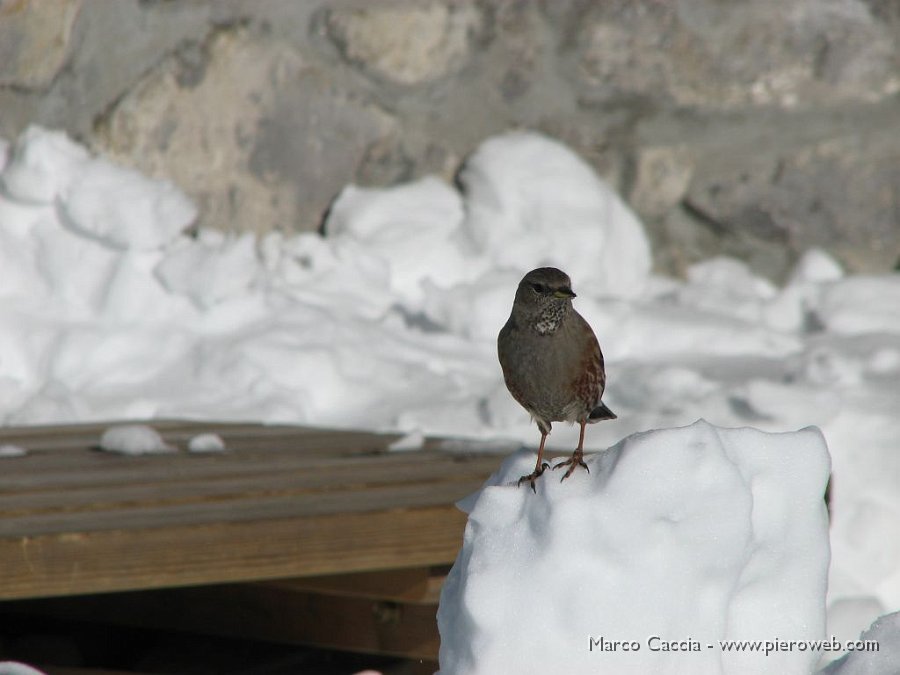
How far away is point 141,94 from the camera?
382 centimetres

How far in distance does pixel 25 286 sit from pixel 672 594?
2.69 meters

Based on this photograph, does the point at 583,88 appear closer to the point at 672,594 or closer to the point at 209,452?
the point at 209,452

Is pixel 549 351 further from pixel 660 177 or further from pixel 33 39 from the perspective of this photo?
pixel 660 177

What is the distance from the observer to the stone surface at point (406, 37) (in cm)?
408

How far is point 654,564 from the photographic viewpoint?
1.41m

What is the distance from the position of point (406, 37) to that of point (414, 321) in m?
1.00

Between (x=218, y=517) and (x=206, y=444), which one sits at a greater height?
(x=206, y=444)

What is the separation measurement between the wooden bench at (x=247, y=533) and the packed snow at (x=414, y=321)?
0.54 meters

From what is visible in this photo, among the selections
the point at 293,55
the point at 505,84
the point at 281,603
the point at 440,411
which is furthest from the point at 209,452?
the point at 505,84

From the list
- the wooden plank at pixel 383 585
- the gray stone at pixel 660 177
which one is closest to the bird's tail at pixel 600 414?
the wooden plank at pixel 383 585

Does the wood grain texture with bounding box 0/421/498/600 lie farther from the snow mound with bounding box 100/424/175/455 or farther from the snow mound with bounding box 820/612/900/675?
the snow mound with bounding box 820/612/900/675

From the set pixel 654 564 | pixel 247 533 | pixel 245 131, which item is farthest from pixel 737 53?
pixel 654 564

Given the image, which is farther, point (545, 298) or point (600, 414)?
point (600, 414)

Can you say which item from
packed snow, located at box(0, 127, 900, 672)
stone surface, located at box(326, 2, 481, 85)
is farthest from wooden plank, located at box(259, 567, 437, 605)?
stone surface, located at box(326, 2, 481, 85)
